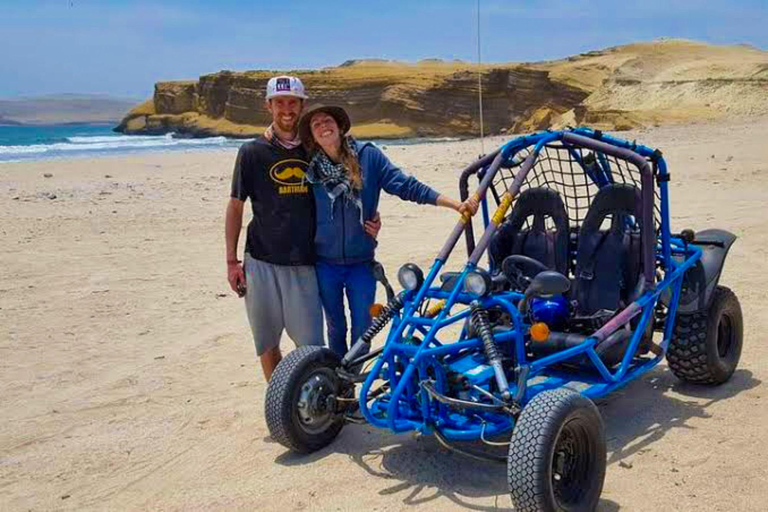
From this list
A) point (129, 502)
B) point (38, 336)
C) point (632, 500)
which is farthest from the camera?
point (38, 336)

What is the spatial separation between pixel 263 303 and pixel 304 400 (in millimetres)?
909

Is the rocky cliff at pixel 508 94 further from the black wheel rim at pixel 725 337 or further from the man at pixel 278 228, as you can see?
the man at pixel 278 228

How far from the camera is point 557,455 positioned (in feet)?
12.8

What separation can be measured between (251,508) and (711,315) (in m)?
3.15

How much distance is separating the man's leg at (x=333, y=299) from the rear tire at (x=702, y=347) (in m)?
2.11

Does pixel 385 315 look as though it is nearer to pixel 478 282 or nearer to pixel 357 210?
pixel 478 282

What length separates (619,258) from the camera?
207 inches

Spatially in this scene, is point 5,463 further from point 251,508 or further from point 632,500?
point 632,500

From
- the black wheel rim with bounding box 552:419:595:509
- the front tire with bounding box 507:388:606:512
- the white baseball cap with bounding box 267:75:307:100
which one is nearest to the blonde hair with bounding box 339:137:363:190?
the white baseball cap with bounding box 267:75:307:100

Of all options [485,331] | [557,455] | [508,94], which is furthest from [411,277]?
[508,94]

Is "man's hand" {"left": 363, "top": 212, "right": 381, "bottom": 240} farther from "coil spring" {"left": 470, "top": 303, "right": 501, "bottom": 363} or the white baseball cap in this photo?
"coil spring" {"left": 470, "top": 303, "right": 501, "bottom": 363}

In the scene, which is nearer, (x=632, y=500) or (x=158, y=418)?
(x=632, y=500)

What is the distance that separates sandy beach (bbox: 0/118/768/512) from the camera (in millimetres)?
4297

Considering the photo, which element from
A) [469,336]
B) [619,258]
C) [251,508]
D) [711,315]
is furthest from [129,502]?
[711,315]
